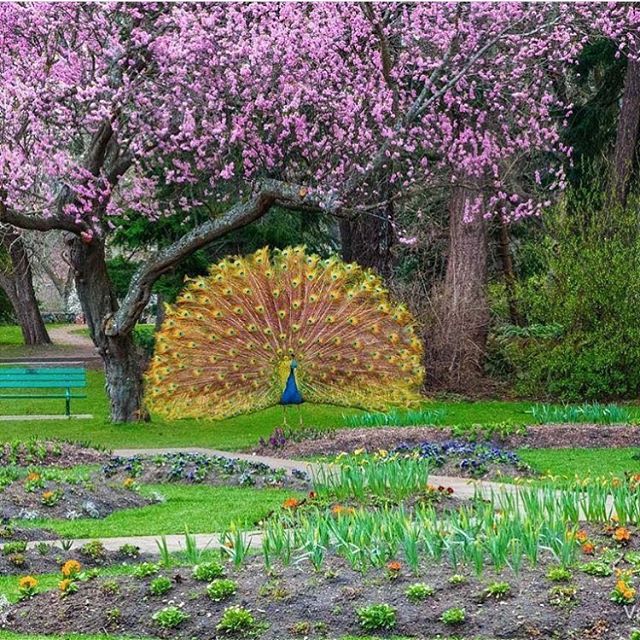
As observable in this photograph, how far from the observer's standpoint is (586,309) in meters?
24.9

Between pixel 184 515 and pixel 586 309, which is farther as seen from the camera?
pixel 586 309

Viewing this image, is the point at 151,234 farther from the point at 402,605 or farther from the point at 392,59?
the point at 402,605

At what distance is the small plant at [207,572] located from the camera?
25.7 ft

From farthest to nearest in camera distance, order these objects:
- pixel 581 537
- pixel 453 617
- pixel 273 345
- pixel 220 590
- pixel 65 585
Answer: pixel 273 345, pixel 581 537, pixel 65 585, pixel 220 590, pixel 453 617

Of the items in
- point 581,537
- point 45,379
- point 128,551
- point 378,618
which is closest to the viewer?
point 378,618

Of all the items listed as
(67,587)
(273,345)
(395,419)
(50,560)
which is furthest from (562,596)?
(395,419)

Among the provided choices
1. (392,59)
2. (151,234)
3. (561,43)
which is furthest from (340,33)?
(151,234)

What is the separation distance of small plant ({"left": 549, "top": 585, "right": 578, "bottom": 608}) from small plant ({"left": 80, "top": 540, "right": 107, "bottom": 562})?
3.43m

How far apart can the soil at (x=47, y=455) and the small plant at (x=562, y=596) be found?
8.71 metres

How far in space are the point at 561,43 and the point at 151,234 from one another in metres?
11.6

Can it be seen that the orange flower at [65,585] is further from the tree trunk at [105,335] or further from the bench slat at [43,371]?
the bench slat at [43,371]

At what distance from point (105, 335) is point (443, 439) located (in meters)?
7.25

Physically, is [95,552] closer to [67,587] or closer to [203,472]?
[67,587]

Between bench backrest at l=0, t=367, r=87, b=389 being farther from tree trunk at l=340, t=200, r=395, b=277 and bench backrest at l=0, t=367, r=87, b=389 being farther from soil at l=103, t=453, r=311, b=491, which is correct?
soil at l=103, t=453, r=311, b=491
